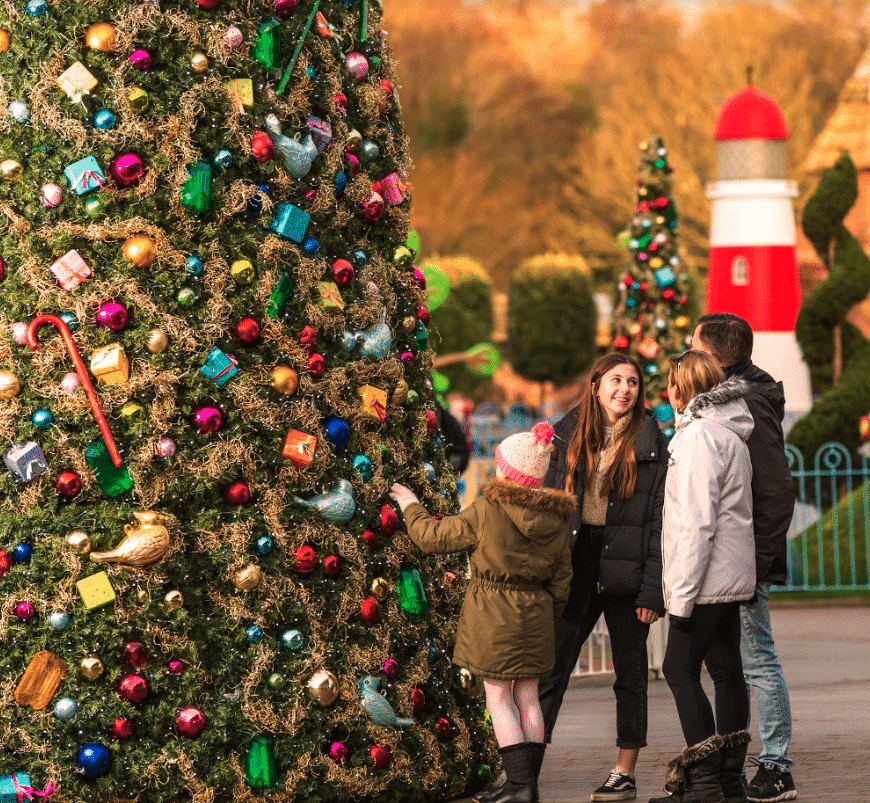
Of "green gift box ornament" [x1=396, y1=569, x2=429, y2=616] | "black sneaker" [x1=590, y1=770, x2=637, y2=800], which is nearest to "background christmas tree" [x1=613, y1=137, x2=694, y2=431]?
"black sneaker" [x1=590, y1=770, x2=637, y2=800]

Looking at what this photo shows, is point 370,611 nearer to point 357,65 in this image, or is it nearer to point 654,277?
point 357,65

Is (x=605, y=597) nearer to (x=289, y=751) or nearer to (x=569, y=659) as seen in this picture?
(x=569, y=659)

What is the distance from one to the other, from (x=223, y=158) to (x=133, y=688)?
1.75 metres

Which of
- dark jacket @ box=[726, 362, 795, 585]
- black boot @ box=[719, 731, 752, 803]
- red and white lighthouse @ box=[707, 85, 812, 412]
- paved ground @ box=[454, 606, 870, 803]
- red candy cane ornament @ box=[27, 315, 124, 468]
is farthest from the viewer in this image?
red and white lighthouse @ box=[707, 85, 812, 412]

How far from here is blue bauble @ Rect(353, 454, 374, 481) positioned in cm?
547

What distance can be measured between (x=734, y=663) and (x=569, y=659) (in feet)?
2.05

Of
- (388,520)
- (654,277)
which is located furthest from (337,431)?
(654,277)

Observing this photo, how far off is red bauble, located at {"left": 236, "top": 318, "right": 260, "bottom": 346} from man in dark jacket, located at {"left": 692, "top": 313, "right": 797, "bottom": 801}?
172 cm

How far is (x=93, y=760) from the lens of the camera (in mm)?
5020

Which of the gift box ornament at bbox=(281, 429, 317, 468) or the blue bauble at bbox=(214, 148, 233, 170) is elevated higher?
the blue bauble at bbox=(214, 148, 233, 170)

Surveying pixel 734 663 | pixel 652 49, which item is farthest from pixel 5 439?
pixel 652 49

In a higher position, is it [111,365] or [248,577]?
[111,365]

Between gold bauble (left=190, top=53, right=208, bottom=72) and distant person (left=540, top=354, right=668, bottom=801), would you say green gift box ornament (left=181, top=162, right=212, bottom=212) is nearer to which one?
gold bauble (left=190, top=53, right=208, bottom=72)

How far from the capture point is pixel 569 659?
593cm
